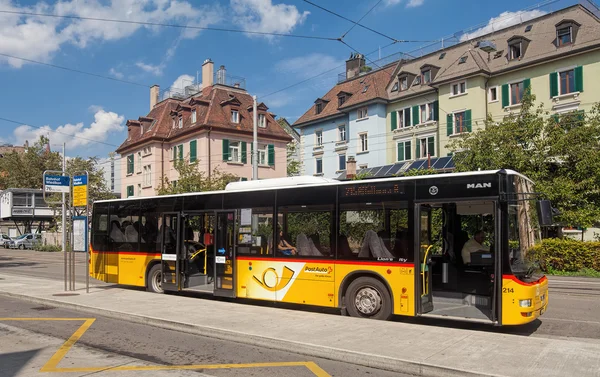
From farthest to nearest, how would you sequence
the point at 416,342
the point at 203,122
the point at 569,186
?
the point at 203,122, the point at 569,186, the point at 416,342

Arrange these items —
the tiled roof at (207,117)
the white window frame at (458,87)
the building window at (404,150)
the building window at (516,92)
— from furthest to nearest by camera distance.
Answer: the tiled roof at (207,117)
the building window at (404,150)
the white window frame at (458,87)
the building window at (516,92)

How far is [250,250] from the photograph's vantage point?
39.6 ft

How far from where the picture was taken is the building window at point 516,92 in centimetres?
3459

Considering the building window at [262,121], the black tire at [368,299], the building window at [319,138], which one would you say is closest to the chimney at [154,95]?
the building window at [262,121]

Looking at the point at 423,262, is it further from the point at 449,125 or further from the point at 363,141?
the point at 363,141

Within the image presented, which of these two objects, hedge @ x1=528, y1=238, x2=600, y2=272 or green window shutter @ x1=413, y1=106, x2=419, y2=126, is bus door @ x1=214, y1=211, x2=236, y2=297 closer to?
hedge @ x1=528, y1=238, x2=600, y2=272

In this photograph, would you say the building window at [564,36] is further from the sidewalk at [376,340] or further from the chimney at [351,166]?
the sidewalk at [376,340]

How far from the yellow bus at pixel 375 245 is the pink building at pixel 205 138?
1286 inches

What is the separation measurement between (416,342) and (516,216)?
2988mm

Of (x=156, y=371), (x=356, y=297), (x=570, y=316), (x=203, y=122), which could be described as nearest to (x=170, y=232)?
(x=356, y=297)

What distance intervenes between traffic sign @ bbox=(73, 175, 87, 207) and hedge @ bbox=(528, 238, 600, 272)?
16871 millimetres

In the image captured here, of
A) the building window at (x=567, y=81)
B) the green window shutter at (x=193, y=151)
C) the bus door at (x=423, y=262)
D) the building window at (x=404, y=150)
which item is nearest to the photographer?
the bus door at (x=423, y=262)

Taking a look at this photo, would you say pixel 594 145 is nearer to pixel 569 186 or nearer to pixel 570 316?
pixel 569 186

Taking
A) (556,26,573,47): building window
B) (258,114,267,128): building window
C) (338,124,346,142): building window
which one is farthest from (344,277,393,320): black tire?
(258,114,267,128): building window
